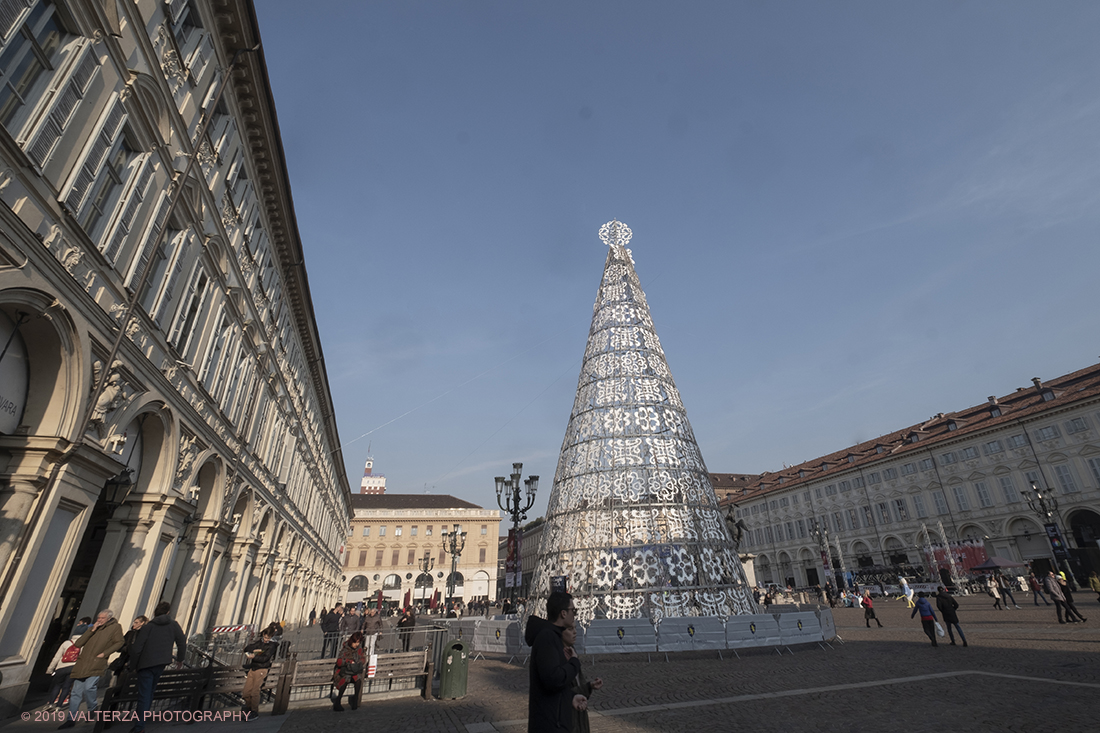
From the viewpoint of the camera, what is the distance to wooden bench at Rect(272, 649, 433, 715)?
26.9 ft

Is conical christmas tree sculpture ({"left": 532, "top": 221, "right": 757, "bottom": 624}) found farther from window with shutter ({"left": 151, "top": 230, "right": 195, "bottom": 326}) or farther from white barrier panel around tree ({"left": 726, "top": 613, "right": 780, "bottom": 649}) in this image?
window with shutter ({"left": 151, "top": 230, "right": 195, "bottom": 326})

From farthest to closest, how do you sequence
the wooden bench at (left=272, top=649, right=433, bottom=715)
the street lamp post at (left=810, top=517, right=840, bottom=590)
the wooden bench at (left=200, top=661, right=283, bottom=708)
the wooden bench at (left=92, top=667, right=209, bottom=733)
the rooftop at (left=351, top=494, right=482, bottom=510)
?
the rooftop at (left=351, top=494, right=482, bottom=510), the street lamp post at (left=810, top=517, right=840, bottom=590), the wooden bench at (left=272, top=649, right=433, bottom=715), the wooden bench at (left=200, top=661, right=283, bottom=708), the wooden bench at (left=92, top=667, right=209, bottom=733)

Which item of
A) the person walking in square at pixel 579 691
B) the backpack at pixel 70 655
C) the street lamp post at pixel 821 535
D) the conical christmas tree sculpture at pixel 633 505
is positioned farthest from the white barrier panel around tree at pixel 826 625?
the street lamp post at pixel 821 535

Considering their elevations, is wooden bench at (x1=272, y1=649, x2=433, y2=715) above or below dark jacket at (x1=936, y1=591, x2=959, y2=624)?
below

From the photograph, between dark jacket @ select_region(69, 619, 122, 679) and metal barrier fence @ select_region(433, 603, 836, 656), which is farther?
metal barrier fence @ select_region(433, 603, 836, 656)

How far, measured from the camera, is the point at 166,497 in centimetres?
1048

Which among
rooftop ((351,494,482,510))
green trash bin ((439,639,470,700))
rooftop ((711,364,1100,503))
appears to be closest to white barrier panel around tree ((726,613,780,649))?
green trash bin ((439,639,470,700))

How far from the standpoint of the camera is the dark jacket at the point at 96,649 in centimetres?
641

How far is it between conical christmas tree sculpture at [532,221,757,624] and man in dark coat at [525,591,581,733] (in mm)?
10070

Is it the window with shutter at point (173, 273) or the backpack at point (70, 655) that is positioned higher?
the window with shutter at point (173, 273)

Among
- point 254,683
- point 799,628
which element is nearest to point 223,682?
point 254,683

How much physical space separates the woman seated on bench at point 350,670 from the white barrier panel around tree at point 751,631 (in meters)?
8.36

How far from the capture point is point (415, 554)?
221 feet

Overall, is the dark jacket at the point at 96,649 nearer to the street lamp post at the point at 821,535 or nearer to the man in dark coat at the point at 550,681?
the man in dark coat at the point at 550,681
